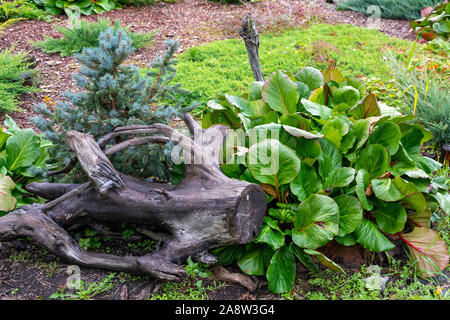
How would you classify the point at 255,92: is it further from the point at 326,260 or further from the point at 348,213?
the point at 326,260

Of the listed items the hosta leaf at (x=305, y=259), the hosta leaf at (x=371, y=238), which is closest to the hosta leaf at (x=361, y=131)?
the hosta leaf at (x=371, y=238)

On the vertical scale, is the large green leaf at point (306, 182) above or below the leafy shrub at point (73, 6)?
above

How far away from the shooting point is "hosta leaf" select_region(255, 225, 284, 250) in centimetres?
250

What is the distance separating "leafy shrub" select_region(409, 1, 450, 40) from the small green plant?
6603mm

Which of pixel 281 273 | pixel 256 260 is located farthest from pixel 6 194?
pixel 281 273

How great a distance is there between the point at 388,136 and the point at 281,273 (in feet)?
3.94

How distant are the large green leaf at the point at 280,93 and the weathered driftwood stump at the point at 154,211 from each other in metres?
0.61

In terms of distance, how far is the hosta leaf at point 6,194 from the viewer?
2803mm

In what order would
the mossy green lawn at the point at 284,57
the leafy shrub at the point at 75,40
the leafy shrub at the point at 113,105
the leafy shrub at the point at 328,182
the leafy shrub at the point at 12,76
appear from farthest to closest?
the leafy shrub at the point at 75,40 → the mossy green lawn at the point at 284,57 → the leafy shrub at the point at 12,76 → the leafy shrub at the point at 113,105 → the leafy shrub at the point at 328,182

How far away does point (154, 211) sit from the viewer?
2.54 meters

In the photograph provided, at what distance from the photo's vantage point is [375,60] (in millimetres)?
6070

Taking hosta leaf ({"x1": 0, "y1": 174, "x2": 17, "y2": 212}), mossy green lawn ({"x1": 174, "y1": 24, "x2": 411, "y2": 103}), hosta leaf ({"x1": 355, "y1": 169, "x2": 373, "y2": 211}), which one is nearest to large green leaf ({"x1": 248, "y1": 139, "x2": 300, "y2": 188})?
hosta leaf ({"x1": 355, "y1": 169, "x2": 373, "y2": 211})

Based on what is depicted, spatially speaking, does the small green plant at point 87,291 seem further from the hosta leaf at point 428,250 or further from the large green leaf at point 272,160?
the hosta leaf at point 428,250

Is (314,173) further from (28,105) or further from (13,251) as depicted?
(28,105)
